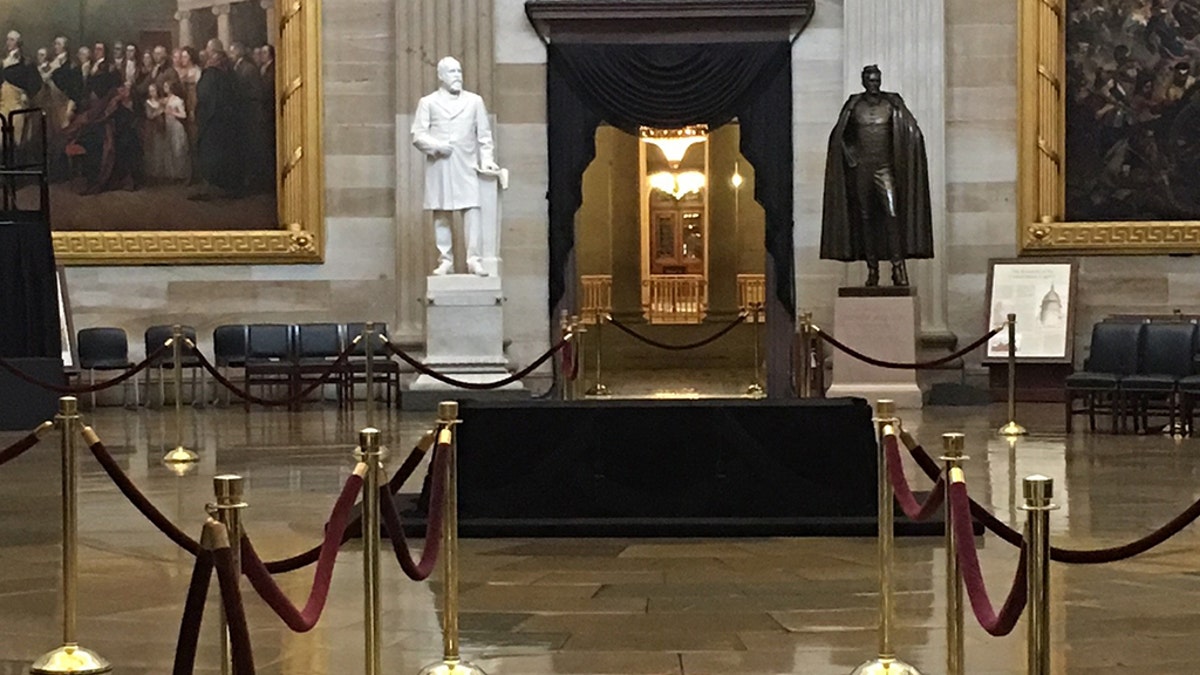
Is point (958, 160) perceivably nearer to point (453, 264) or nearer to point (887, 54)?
point (887, 54)

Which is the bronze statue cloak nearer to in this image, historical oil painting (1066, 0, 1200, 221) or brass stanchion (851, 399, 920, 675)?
historical oil painting (1066, 0, 1200, 221)

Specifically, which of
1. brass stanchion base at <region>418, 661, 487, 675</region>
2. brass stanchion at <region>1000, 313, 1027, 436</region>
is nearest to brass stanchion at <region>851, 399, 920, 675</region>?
brass stanchion base at <region>418, 661, 487, 675</region>

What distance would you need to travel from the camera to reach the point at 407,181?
2062cm

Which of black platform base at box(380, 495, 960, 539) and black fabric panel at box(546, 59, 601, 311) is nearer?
black platform base at box(380, 495, 960, 539)

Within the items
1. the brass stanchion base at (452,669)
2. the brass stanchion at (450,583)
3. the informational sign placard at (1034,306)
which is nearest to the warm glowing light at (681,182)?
the informational sign placard at (1034,306)

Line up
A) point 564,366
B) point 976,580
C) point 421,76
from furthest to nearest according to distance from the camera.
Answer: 1. point 421,76
2. point 564,366
3. point 976,580

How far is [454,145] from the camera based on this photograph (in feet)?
61.0

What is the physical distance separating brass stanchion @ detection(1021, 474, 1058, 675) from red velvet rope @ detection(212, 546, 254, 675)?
2.29 meters

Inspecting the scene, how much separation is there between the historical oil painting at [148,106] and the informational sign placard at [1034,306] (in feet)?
28.3

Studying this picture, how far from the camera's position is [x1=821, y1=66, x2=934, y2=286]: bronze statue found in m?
18.1

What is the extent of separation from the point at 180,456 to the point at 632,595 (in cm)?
673

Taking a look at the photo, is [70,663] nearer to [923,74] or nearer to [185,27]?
[185,27]

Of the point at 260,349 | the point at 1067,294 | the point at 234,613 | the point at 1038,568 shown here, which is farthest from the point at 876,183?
the point at 234,613

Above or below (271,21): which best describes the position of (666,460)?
below
